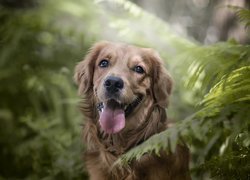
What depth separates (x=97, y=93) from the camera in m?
3.29

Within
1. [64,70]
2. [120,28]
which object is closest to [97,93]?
[120,28]

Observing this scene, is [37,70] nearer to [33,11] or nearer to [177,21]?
[33,11]

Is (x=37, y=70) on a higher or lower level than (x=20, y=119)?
higher

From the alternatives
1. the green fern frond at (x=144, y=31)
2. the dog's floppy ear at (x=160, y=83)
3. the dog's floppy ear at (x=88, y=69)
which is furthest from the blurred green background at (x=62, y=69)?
the dog's floppy ear at (x=88, y=69)

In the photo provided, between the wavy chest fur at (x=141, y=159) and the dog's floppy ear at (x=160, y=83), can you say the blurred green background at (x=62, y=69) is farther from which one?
the wavy chest fur at (x=141, y=159)

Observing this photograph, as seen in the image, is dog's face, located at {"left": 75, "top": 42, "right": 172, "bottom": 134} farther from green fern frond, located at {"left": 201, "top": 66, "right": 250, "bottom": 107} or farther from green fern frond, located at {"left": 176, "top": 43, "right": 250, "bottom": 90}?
green fern frond, located at {"left": 201, "top": 66, "right": 250, "bottom": 107}

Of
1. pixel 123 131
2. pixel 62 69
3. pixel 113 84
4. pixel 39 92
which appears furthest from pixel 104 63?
pixel 39 92

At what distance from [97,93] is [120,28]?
4.76 feet

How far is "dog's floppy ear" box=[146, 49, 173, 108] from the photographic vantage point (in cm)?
337

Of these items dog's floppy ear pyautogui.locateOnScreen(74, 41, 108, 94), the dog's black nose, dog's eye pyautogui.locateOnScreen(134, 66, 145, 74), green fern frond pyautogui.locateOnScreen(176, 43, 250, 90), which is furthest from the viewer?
dog's floppy ear pyautogui.locateOnScreen(74, 41, 108, 94)

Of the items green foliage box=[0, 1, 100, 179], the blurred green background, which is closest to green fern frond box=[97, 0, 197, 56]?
the blurred green background

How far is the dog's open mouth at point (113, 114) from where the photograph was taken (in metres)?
3.24

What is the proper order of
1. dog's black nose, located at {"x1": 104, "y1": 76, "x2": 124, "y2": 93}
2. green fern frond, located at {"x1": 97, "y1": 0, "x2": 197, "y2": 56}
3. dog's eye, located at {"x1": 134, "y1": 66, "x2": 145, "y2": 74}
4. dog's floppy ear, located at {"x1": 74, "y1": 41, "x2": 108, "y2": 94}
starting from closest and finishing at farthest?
dog's black nose, located at {"x1": 104, "y1": 76, "x2": 124, "y2": 93}
dog's eye, located at {"x1": 134, "y1": 66, "x2": 145, "y2": 74}
dog's floppy ear, located at {"x1": 74, "y1": 41, "x2": 108, "y2": 94}
green fern frond, located at {"x1": 97, "y1": 0, "x2": 197, "y2": 56}

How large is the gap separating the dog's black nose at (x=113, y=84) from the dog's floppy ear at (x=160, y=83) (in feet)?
0.87
